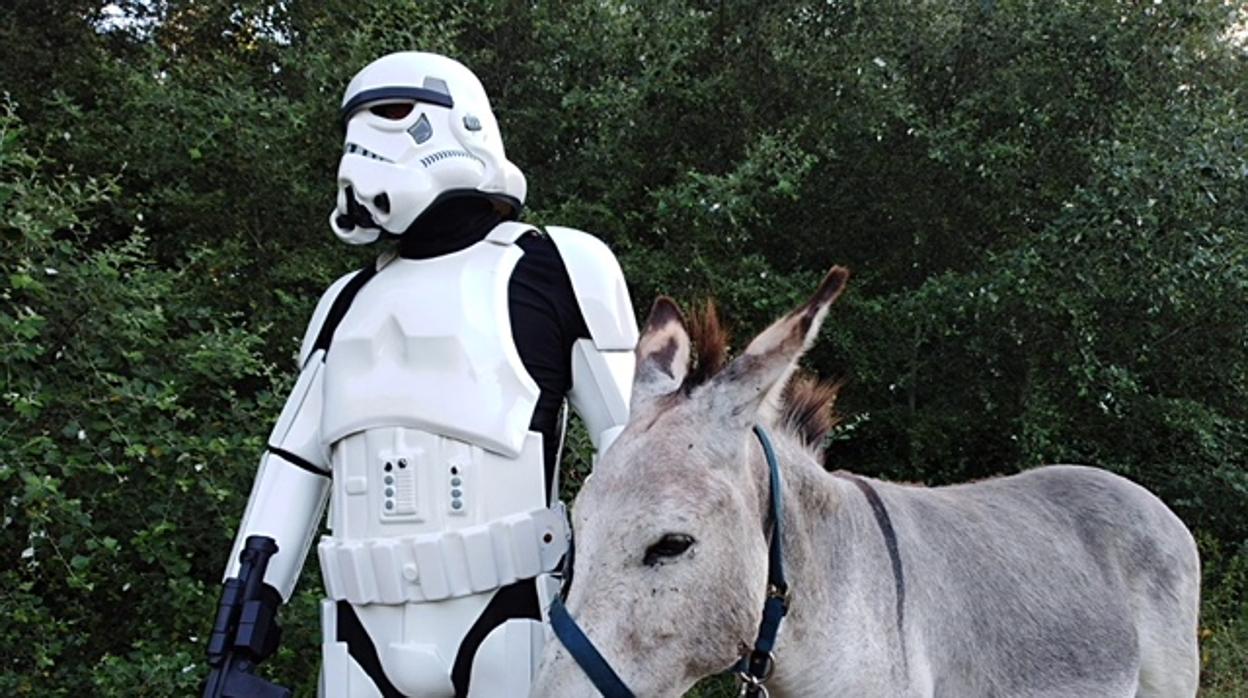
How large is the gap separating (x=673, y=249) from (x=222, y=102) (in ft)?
8.56

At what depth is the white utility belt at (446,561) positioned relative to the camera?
2.43 meters

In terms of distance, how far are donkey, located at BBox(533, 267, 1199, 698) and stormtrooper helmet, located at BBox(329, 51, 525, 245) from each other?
2.12ft

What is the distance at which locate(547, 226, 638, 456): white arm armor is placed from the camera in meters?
2.60

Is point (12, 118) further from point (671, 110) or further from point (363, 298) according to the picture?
point (671, 110)

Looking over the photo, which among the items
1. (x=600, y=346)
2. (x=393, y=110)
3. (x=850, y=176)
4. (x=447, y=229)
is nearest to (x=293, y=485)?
(x=447, y=229)

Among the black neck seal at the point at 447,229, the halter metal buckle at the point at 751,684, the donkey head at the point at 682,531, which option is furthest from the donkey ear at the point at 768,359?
the black neck seal at the point at 447,229

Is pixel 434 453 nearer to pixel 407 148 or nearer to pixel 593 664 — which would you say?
pixel 407 148

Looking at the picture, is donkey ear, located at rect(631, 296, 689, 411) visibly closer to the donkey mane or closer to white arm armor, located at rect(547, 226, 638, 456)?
the donkey mane

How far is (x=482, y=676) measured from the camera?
2.44m

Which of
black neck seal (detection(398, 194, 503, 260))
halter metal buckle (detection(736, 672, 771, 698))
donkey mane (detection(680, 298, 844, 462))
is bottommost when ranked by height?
halter metal buckle (detection(736, 672, 771, 698))

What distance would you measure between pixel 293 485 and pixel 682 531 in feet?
4.19

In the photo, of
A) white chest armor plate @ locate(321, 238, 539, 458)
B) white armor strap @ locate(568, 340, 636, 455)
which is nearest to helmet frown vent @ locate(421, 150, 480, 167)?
white chest armor plate @ locate(321, 238, 539, 458)

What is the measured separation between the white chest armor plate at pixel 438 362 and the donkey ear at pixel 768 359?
0.67 m

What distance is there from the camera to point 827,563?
2.20 m
